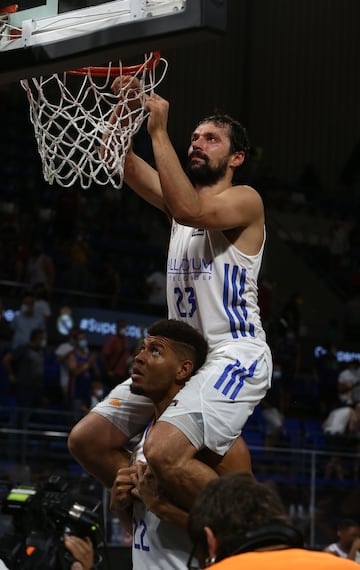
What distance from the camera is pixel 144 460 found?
16.0ft

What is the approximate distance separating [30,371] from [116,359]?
154cm

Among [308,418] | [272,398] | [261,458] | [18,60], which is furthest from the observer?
[308,418]

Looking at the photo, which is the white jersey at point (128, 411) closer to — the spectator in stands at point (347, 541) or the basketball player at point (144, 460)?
the basketball player at point (144, 460)

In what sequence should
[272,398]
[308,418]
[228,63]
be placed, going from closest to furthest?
[272,398] → [308,418] → [228,63]

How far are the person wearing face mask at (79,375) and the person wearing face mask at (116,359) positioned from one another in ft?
0.87

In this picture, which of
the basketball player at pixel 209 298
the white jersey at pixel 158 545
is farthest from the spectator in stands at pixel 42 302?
the white jersey at pixel 158 545

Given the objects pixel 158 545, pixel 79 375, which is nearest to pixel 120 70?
pixel 158 545

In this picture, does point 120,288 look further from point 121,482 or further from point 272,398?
point 121,482

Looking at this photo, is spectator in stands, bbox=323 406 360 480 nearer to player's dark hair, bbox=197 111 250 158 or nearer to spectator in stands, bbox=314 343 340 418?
spectator in stands, bbox=314 343 340 418

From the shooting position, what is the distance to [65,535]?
589 cm

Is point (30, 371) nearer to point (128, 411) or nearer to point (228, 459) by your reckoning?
point (128, 411)

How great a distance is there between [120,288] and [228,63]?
7615 millimetres

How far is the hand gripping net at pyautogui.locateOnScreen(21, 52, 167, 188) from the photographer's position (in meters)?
5.01

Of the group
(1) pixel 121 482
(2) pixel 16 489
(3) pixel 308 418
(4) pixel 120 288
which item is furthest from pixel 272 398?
(1) pixel 121 482
